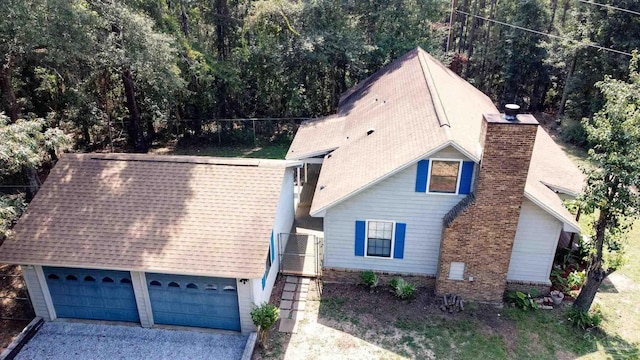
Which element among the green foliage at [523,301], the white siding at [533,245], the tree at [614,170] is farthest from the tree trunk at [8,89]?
the tree at [614,170]

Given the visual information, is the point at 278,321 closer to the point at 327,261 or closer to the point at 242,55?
the point at 327,261

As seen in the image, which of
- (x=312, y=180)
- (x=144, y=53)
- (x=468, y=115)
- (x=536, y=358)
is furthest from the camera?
(x=312, y=180)

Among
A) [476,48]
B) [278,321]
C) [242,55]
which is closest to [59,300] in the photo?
[278,321]

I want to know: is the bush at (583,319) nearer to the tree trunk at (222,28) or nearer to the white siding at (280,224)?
the white siding at (280,224)

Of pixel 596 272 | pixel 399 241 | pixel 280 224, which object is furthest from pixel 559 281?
pixel 280 224

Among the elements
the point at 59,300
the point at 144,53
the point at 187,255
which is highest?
the point at 144,53

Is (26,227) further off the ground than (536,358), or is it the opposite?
(26,227)

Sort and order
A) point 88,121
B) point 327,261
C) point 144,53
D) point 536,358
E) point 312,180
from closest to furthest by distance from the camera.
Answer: point 536,358 < point 327,261 < point 144,53 < point 312,180 < point 88,121

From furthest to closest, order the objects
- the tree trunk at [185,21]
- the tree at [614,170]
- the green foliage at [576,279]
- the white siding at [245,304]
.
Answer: the tree trunk at [185,21], the green foliage at [576,279], the white siding at [245,304], the tree at [614,170]
